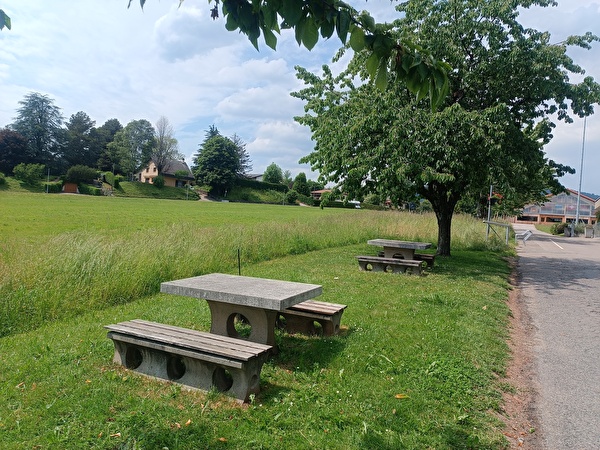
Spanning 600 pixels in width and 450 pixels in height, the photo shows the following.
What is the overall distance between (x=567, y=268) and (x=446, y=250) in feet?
12.3

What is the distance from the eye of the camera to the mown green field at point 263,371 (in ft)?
10.8

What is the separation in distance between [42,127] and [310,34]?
86.9 metres

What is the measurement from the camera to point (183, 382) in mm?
4039

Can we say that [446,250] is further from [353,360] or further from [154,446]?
[154,446]

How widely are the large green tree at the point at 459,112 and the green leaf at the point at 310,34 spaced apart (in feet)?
29.0

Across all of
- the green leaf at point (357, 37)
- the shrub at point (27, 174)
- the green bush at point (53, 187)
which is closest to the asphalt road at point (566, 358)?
the green leaf at point (357, 37)

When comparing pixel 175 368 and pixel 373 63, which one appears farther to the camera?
pixel 175 368

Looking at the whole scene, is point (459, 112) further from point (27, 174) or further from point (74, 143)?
point (74, 143)

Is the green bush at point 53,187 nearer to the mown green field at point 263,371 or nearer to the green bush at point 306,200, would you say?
the green bush at point 306,200

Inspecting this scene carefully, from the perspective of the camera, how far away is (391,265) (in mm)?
11266

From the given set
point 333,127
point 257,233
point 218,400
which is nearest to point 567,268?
point 333,127

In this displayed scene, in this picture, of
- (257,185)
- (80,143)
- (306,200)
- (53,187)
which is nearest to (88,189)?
(53,187)

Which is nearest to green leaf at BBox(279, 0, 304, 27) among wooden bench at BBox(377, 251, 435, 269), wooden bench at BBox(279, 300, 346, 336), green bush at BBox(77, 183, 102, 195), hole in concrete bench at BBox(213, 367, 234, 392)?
hole in concrete bench at BBox(213, 367, 234, 392)

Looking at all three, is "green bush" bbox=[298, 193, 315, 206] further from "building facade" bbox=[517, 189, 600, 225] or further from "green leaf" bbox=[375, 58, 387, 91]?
"green leaf" bbox=[375, 58, 387, 91]
